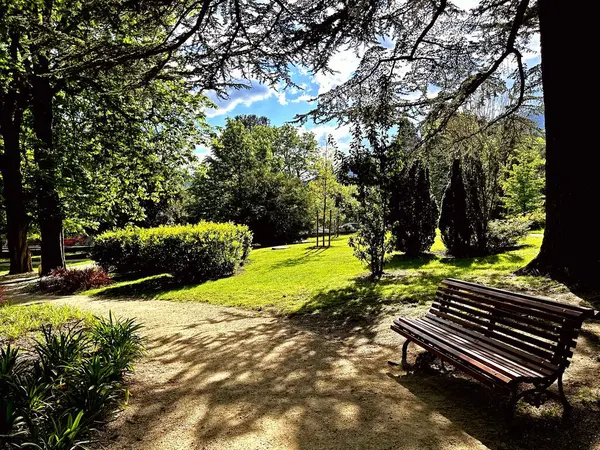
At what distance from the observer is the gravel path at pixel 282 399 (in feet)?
8.87

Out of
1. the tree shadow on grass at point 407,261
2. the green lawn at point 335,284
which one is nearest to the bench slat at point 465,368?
the green lawn at point 335,284

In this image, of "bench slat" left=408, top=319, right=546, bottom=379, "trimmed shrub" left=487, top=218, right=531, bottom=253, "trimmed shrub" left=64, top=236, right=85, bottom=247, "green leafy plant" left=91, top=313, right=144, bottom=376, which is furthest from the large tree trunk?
"trimmed shrub" left=64, top=236, right=85, bottom=247

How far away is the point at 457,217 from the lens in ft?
37.9

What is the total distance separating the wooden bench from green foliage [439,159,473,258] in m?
7.80

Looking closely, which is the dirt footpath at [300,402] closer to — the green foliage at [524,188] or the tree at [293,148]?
the green foliage at [524,188]

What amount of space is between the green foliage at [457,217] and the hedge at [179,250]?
23.9 ft

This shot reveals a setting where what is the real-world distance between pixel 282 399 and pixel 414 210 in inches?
413

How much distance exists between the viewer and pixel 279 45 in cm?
685

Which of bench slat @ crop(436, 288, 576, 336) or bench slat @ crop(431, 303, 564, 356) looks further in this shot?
bench slat @ crop(436, 288, 576, 336)

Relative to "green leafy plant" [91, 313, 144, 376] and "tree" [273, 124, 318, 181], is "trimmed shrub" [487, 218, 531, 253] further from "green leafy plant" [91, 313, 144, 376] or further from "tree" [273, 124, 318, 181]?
"tree" [273, 124, 318, 181]

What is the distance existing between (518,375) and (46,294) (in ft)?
43.3

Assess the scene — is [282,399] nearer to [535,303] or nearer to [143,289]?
[535,303]

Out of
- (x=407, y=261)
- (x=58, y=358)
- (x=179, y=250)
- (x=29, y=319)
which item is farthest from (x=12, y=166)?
(x=407, y=261)

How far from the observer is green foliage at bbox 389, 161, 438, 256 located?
1266cm
